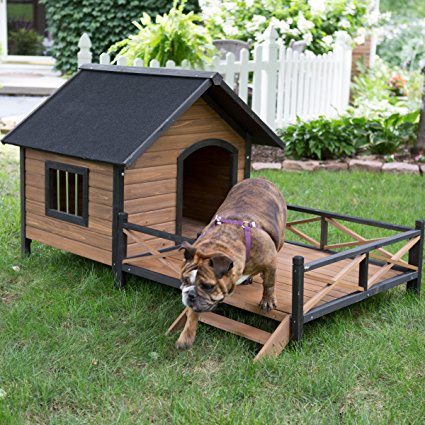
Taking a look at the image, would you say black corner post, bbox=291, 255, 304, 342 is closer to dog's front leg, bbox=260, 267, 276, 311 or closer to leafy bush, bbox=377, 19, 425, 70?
dog's front leg, bbox=260, 267, 276, 311

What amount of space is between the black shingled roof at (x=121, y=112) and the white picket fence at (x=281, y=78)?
2473mm

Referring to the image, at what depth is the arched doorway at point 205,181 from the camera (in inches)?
245

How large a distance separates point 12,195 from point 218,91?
128 inches

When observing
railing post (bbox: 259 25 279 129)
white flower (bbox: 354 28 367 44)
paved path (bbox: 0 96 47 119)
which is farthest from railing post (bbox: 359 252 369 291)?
white flower (bbox: 354 28 367 44)

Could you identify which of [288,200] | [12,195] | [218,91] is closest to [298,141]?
[288,200]

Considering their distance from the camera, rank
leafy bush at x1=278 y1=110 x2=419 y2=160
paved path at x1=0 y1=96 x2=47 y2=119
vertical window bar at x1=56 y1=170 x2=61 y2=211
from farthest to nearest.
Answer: paved path at x1=0 y1=96 x2=47 y2=119 < leafy bush at x1=278 y1=110 x2=419 y2=160 < vertical window bar at x1=56 y1=170 x2=61 y2=211

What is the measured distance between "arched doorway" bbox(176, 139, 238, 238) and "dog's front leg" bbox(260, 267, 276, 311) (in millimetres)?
1621

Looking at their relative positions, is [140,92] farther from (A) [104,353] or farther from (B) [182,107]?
(A) [104,353]

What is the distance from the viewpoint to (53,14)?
18172 millimetres

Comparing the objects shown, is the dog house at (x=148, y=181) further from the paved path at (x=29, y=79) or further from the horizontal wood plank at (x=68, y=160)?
the paved path at (x=29, y=79)

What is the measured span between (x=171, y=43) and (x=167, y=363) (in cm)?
538

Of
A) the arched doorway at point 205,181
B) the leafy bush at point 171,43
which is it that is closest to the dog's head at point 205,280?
the arched doorway at point 205,181

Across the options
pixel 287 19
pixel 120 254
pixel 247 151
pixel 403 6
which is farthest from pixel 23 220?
pixel 403 6

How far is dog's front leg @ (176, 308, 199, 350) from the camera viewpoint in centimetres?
438
